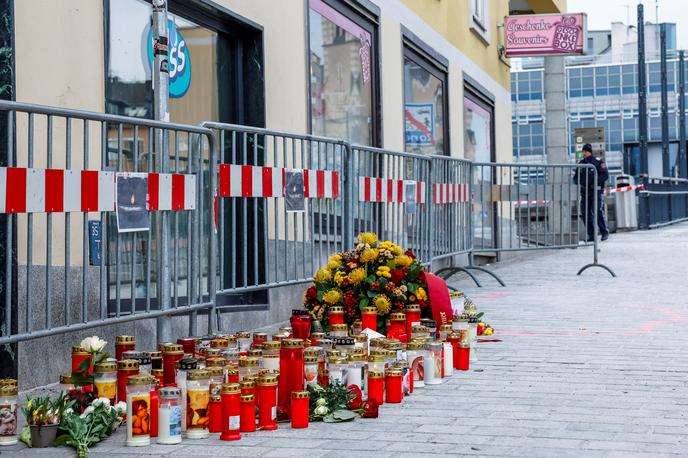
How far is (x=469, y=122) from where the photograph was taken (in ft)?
67.7

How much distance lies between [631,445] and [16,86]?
12.0 feet

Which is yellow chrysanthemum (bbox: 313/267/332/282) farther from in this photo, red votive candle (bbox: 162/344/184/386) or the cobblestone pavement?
red votive candle (bbox: 162/344/184/386)

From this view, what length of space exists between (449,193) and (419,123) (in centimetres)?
384

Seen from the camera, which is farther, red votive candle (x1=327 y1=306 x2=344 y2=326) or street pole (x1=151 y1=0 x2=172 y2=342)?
red votive candle (x1=327 y1=306 x2=344 y2=326)

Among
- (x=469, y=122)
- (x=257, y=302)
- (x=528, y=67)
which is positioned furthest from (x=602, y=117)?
(x=257, y=302)

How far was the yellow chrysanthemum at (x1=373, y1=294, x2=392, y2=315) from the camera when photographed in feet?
25.6

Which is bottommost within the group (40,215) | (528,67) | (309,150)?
(40,215)

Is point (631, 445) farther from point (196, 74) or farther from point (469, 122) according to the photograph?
point (469, 122)

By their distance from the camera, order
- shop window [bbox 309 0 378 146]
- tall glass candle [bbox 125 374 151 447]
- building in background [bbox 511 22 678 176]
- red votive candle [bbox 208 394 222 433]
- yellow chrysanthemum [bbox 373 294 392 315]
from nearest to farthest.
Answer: tall glass candle [bbox 125 374 151 447]
red votive candle [bbox 208 394 222 433]
yellow chrysanthemum [bbox 373 294 392 315]
shop window [bbox 309 0 378 146]
building in background [bbox 511 22 678 176]

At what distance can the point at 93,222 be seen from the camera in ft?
19.9

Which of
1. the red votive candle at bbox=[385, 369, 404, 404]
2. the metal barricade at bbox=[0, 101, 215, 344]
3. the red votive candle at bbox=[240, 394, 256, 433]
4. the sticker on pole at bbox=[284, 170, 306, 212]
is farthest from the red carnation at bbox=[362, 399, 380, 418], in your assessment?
the sticker on pole at bbox=[284, 170, 306, 212]

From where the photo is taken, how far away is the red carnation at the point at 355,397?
5.53 meters

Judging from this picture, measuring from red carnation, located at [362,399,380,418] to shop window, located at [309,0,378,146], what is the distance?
241 inches

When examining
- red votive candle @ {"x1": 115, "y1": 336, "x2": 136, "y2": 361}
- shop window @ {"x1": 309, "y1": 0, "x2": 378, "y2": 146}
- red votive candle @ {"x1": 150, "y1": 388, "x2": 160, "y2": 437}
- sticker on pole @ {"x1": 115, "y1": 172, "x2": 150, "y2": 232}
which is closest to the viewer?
red votive candle @ {"x1": 150, "y1": 388, "x2": 160, "y2": 437}
